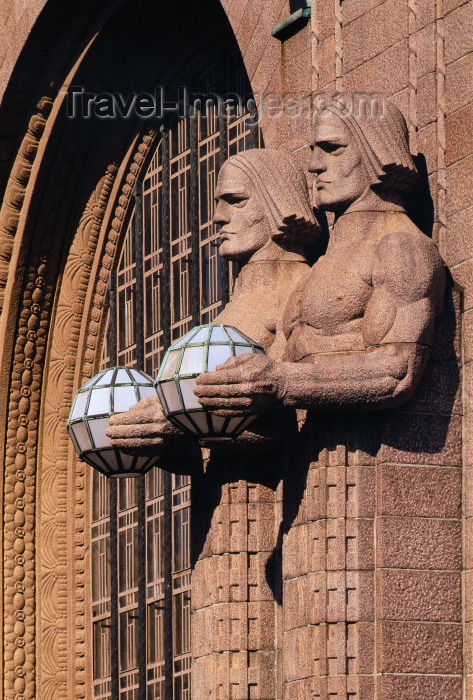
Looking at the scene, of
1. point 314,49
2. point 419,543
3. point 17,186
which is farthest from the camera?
point 17,186

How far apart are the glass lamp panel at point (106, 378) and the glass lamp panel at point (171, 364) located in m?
1.00

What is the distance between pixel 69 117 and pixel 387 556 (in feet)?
24.1

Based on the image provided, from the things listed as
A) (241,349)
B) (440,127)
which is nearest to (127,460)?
(241,349)

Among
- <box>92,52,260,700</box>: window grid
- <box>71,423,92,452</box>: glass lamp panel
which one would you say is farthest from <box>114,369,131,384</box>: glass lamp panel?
<box>92,52,260,700</box>: window grid

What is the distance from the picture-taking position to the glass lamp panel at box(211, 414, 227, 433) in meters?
8.94

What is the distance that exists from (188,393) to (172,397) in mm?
93

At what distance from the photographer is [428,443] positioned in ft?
29.6

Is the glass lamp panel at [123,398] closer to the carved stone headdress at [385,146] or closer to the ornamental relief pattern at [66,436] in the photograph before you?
the carved stone headdress at [385,146]

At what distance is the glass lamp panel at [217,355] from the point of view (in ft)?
29.6

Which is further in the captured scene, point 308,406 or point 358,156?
point 358,156

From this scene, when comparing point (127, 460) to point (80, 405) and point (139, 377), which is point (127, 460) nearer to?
point (80, 405)

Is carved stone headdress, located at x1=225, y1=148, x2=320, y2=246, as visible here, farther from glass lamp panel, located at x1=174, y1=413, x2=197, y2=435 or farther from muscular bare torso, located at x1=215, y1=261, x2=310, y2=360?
glass lamp panel, located at x1=174, y1=413, x2=197, y2=435

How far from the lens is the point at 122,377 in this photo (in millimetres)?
10250

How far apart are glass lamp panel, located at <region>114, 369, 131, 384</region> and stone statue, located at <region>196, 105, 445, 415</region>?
41.0 inches
